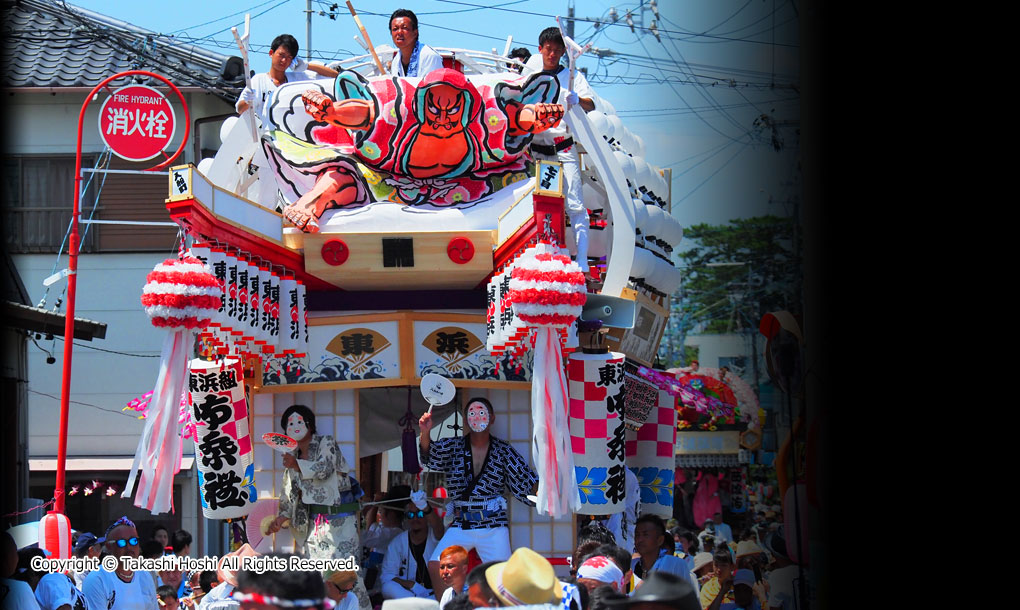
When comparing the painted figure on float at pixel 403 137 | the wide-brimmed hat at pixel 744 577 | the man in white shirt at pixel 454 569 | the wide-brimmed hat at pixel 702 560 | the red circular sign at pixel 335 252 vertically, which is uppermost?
the painted figure on float at pixel 403 137

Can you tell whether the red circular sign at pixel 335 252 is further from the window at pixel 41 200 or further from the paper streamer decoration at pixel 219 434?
the window at pixel 41 200

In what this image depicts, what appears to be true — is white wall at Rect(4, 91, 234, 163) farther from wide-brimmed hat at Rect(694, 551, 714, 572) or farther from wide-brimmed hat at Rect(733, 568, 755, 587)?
wide-brimmed hat at Rect(733, 568, 755, 587)

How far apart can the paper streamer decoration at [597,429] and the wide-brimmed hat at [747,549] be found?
39.3 inches

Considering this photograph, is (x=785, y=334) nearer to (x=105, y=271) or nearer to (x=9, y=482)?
(x=9, y=482)

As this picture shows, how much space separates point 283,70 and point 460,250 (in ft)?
8.11

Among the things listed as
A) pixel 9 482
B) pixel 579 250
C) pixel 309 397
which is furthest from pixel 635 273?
pixel 9 482

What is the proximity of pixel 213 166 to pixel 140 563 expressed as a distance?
3.39m

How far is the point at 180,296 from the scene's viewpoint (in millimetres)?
7613

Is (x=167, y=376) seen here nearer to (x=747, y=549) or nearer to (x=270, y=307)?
(x=270, y=307)

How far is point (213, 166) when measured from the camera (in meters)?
9.51

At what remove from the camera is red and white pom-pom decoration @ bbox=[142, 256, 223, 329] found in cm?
761

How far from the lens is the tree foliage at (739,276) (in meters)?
Result: 5.74

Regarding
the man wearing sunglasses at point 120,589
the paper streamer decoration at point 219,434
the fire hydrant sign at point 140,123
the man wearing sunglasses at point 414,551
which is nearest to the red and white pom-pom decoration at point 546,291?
the man wearing sunglasses at point 414,551

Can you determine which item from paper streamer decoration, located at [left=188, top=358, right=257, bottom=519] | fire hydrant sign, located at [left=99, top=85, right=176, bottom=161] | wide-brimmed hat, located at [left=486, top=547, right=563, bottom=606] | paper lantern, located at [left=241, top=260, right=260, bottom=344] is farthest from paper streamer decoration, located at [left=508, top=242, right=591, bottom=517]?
fire hydrant sign, located at [left=99, top=85, right=176, bottom=161]
